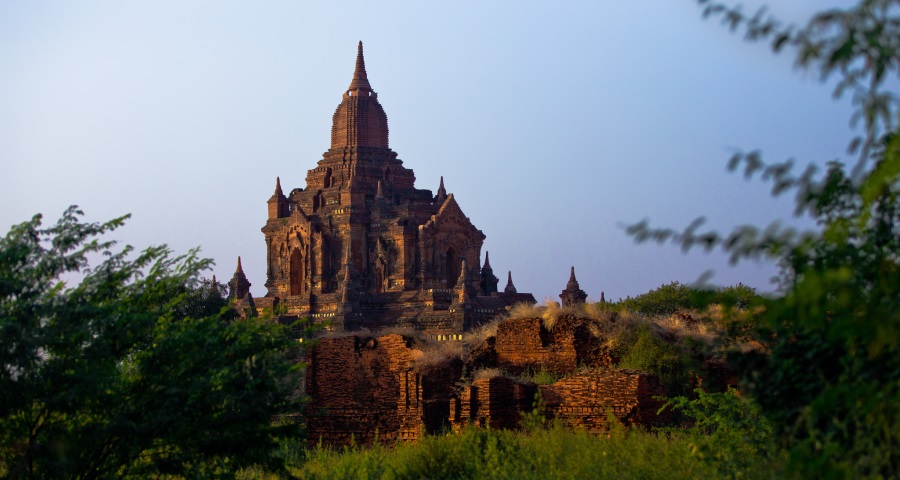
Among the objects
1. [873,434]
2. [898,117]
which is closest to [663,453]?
[873,434]

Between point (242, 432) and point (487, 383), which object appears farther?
point (487, 383)

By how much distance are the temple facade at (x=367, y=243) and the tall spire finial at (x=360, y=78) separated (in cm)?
4

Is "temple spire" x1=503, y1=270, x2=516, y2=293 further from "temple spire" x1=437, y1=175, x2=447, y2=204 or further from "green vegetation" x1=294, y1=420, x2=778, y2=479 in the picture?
"green vegetation" x1=294, y1=420, x2=778, y2=479

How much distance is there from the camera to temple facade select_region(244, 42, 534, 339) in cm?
4116

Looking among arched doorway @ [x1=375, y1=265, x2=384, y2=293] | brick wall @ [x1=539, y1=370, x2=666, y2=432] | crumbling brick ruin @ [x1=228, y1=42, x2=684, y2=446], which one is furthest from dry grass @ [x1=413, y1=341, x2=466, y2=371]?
arched doorway @ [x1=375, y1=265, x2=384, y2=293]

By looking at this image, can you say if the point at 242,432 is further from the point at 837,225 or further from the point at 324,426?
the point at 324,426

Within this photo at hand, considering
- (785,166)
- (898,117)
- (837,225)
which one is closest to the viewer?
(898,117)

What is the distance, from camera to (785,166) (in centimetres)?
564

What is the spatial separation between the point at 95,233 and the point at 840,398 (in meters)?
6.09

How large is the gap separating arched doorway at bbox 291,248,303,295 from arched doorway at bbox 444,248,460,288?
535 centimetres

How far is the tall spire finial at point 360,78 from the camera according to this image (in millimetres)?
48031

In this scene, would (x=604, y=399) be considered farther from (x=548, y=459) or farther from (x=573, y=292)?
(x=573, y=292)

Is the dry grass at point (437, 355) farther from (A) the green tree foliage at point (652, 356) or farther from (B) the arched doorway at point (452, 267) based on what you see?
(B) the arched doorway at point (452, 267)

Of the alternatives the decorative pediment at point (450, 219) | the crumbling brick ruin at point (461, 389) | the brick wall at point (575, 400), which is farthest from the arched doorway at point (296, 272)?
the brick wall at point (575, 400)
